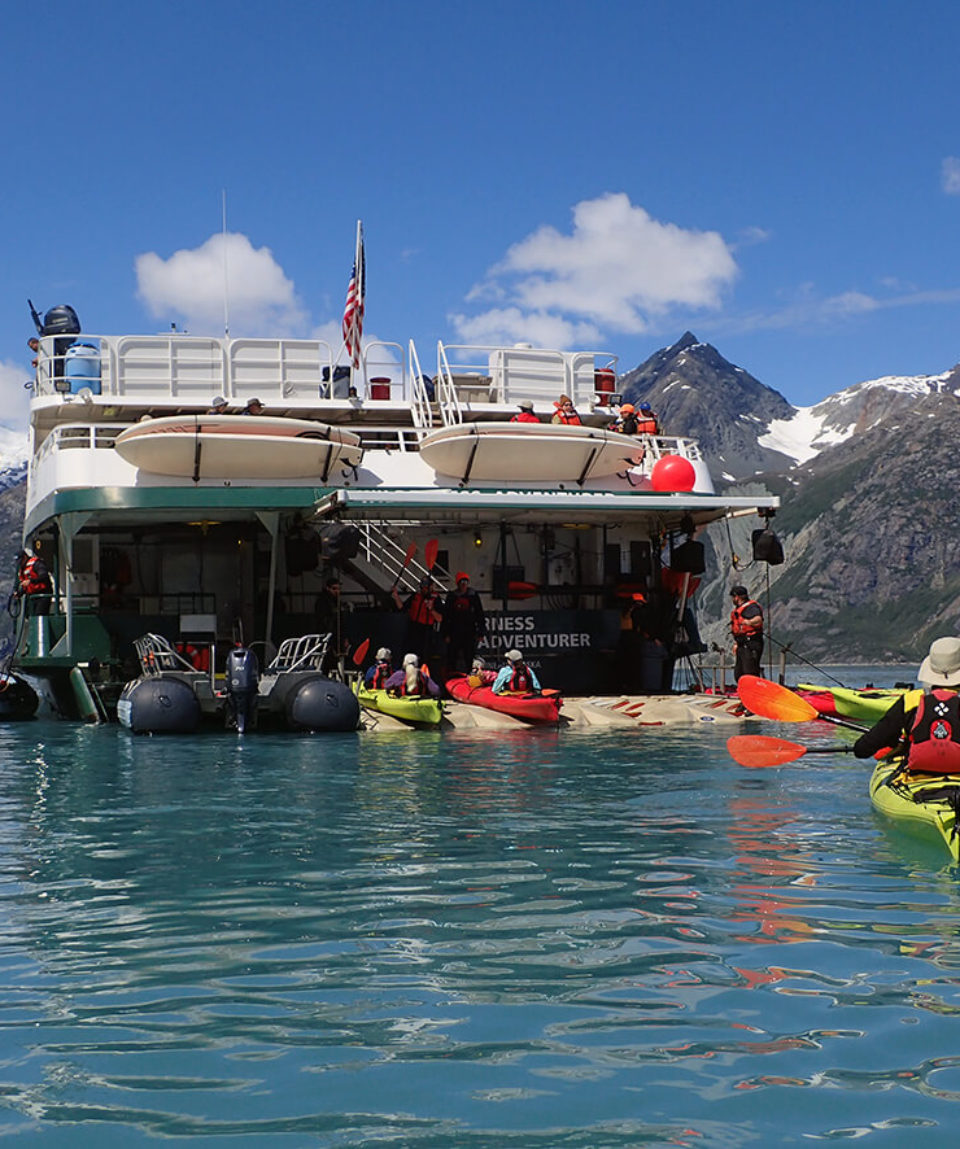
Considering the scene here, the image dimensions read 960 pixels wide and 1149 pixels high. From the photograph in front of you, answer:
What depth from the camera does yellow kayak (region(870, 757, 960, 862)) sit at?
31.3 ft

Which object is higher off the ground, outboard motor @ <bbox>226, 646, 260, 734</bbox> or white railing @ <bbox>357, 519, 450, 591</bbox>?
white railing @ <bbox>357, 519, 450, 591</bbox>

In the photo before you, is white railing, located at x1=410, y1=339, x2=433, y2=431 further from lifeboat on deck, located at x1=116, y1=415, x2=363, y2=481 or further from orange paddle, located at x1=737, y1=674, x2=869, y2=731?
orange paddle, located at x1=737, y1=674, x2=869, y2=731

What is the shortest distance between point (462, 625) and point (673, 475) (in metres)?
5.16

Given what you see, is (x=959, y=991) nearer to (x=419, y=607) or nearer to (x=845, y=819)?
(x=845, y=819)

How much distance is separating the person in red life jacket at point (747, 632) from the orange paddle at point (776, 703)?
9.73 meters

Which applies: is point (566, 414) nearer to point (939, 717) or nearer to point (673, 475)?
point (673, 475)

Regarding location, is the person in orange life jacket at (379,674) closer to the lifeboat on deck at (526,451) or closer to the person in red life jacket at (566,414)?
the lifeboat on deck at (526,451)

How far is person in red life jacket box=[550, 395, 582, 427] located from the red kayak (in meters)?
6.85

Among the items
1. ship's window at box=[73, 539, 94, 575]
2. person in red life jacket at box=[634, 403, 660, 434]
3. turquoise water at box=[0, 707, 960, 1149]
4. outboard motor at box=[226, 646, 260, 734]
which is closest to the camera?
turquoise water at box=[0, 707, 960, 1149]

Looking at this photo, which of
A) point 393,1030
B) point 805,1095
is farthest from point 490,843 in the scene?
point 805,1095

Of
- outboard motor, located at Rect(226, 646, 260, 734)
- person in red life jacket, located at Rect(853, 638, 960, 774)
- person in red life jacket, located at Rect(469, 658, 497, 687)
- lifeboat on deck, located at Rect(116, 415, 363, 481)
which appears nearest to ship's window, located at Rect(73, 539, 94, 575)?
lifeboat on deck, located at Rect(116, 415, 363, 481)

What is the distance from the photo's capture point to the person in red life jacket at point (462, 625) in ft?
82.3

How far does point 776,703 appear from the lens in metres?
13.9

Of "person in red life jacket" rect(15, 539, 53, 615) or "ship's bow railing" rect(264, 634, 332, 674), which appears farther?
"person in red life jacket" rect(15, 539, 53, 615)
